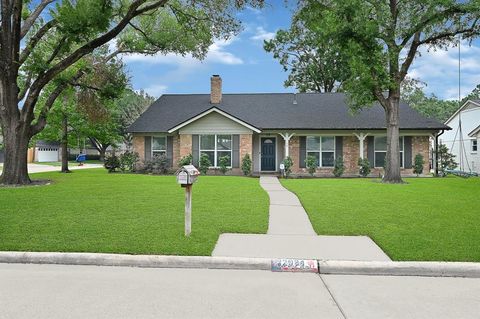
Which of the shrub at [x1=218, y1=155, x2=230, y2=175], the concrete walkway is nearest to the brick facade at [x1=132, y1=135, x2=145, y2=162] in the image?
the shrub at [x1=218, y1=155, x2=230, y2=175]

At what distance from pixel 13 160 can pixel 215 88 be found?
13.9 meters

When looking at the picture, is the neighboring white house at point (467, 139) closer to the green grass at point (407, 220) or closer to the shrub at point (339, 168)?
the shrub at point (339, 168)

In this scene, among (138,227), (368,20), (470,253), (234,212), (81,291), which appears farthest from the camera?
(368,20)

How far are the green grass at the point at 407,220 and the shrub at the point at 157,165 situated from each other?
470 inches

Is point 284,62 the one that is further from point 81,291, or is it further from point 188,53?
point 81,291

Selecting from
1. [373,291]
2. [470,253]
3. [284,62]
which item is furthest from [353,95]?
[284,62]

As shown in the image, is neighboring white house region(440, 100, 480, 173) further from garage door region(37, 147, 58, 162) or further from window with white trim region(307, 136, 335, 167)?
garage door region(37, 147, 58, 162)

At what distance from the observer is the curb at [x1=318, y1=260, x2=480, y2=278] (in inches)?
201

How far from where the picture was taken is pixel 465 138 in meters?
31.2

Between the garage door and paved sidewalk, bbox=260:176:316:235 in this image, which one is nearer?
paved sidewalk, bbox=260:176:316:235

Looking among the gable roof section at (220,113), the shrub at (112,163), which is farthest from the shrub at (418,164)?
the shrub at (112,163)

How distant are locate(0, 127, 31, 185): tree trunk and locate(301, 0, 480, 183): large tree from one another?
42.8ft

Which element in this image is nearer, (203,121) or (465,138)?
(203,121)

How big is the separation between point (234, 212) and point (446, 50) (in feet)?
51.6
